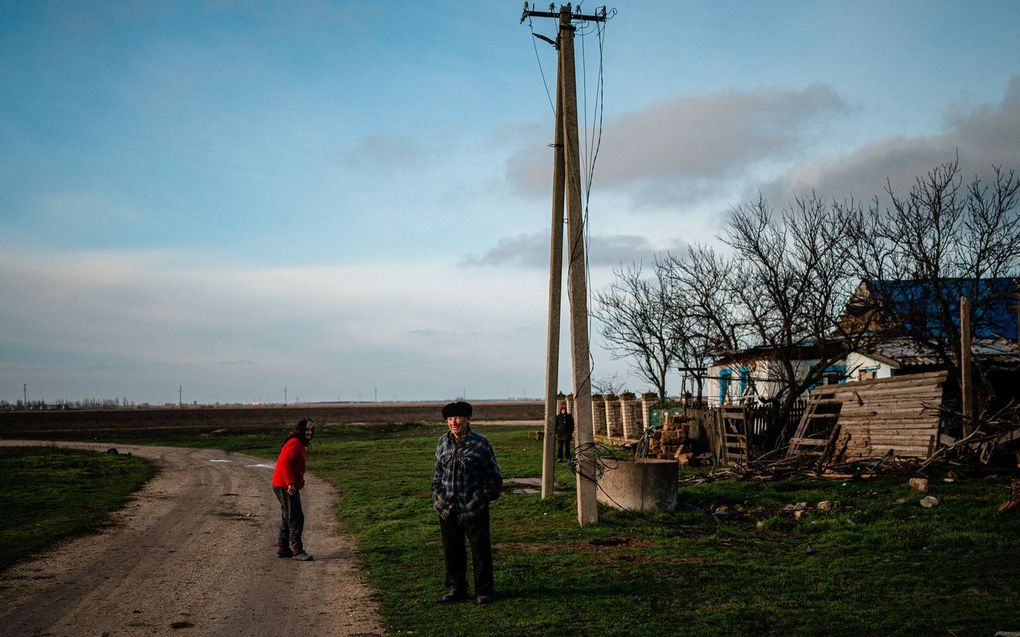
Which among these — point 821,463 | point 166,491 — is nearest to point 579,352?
point 821,463

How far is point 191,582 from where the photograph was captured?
8.91m

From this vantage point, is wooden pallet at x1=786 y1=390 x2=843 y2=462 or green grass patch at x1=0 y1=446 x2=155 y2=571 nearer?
green grass patch at x1=0 y1=446 x2=155 y2=571

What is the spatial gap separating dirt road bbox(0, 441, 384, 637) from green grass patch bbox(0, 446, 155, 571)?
0.55 m

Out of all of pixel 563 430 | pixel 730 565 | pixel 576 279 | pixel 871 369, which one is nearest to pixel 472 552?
pixel 730 565

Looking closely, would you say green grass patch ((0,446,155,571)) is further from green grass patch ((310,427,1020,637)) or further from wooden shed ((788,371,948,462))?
wooden shed ((788,371,948,462))

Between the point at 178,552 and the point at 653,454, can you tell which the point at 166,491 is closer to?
the point at 178,552

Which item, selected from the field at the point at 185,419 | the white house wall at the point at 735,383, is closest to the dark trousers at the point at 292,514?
the white house wall at the point at 735,383

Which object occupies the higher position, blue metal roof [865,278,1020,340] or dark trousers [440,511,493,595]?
blue metal roof [865,278,1020,340]

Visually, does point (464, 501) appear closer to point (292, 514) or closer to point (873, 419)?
point (292, 514)

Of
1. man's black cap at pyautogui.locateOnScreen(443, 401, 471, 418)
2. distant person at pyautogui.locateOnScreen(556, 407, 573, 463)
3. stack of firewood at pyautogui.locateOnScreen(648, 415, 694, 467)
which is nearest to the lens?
man's black cap at pyautogui.locateOnScreen(443, 401, 471, 418)

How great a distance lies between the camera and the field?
184 feet

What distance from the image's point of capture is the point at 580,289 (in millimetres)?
12211

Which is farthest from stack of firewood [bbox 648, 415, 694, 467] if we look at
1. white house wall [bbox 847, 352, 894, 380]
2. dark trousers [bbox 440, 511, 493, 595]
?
dark trousers [bbox 440, 511, 493, 595]

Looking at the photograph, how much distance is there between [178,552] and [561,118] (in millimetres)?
9019
